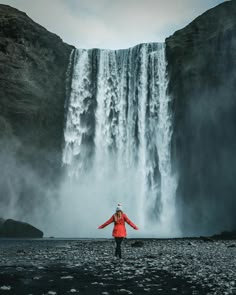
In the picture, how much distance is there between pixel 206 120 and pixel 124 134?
10471mm

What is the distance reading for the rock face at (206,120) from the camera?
1551 inches

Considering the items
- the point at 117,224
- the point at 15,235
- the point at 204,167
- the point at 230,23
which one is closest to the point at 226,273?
the point at 117,224

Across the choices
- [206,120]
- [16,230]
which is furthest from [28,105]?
[206,120]

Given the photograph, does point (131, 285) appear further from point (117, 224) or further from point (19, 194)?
point (19, 194)

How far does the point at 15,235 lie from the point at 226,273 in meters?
27.4

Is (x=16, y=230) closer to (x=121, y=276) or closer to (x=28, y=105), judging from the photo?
(x=28, y=105)

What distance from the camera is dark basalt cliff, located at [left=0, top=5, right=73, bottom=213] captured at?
145 ft

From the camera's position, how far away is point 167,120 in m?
45.0

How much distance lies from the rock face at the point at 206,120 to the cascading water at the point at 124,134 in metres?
1.60

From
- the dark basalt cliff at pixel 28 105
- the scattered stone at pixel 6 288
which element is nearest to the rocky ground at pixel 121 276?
the scattered stone at pixel 6 288

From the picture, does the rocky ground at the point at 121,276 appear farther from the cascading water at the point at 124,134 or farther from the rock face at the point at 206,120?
the cascading water at the point at 124,134

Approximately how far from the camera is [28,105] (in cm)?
4625

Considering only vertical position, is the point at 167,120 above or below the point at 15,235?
above

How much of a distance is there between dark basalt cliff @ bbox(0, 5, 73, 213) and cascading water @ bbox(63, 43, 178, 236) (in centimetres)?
213
